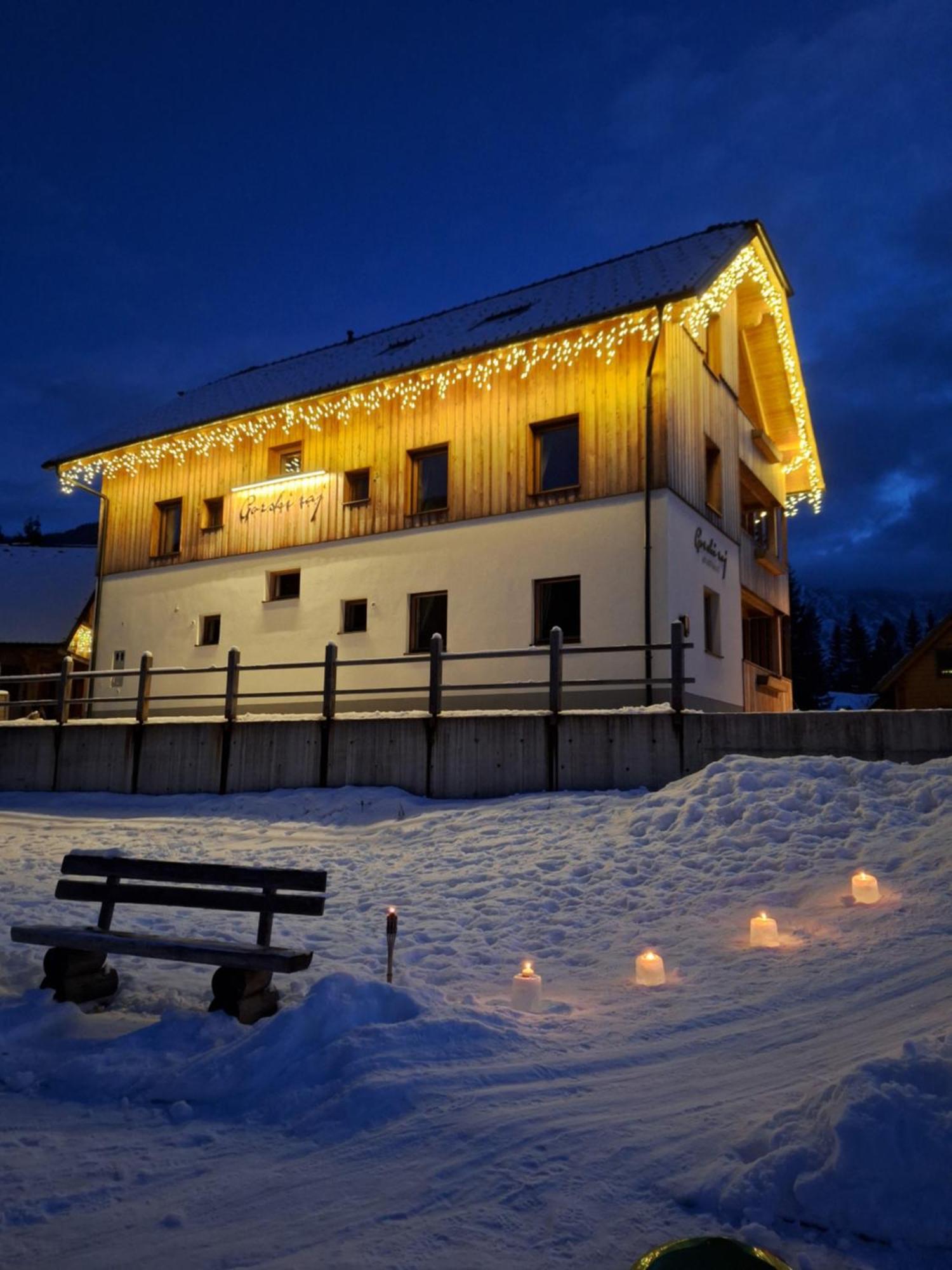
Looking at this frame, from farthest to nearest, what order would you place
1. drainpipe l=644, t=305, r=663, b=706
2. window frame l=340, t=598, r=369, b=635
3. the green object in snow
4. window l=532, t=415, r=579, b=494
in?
window frame l=340, t=598, r=369, b=635
window l=532, t=415, r=579, b=494
drainpipe l=644, t=305, r=663, b=706
the green object in snow

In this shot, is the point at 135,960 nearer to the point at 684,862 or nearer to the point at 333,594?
the point at 684,862

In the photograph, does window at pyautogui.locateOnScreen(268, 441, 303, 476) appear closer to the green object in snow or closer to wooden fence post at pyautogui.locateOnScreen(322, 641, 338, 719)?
wooden fence post at pyautogui.locateOnScreen(322, 641, 338, 719)

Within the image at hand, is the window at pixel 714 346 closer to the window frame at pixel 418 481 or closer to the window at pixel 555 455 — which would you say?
the window at pixel 555 455

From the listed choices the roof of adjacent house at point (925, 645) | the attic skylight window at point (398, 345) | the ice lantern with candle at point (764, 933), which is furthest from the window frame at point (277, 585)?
the roof of adjacent house at point (925, 645)

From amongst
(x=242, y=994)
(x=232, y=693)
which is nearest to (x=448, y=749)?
(x=232, y=693)

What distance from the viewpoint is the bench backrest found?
5691 millimetres

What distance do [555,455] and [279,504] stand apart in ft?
21.4

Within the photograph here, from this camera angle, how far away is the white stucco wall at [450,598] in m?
15.3

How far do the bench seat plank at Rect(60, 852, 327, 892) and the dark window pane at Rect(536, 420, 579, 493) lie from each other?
37.8 feet

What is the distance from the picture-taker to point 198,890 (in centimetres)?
581

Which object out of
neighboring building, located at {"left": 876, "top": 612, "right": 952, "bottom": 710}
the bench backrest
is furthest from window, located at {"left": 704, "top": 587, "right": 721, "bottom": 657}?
neighboring building, located at {"left": 876, "top": 612, "right": 952, "bottom": 710}

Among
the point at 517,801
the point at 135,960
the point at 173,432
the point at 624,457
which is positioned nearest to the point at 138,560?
the point at 173,432

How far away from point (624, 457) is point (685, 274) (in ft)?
10.7

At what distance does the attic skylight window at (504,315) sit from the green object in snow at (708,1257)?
17.3m
